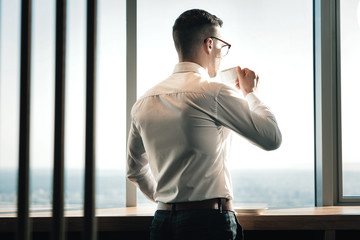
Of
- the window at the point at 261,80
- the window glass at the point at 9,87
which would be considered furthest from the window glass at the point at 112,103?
the window glass at the point at 9,87

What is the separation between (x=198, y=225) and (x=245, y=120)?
383mm

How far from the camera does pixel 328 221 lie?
1.79m

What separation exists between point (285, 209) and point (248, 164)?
296mm

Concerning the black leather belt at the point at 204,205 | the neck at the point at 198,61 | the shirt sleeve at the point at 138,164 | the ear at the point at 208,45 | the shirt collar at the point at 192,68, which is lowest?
the black leather belt at the point at 204,205

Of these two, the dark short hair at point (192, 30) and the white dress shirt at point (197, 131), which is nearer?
the white dress shirt at point (197, 131)

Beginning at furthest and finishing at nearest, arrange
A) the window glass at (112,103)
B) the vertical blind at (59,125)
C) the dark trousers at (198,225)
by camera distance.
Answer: the window glass at (112,103) < the dark trousers at (198,225) < the vertical blind at (59,125)

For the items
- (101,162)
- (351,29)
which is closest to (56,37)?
(101,162)

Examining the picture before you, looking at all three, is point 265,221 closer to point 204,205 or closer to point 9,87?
point 204,205

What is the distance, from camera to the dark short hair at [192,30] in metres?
1.59

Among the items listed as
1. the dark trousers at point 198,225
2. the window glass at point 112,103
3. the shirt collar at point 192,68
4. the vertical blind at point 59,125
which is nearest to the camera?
the vertical blind at point 59,125

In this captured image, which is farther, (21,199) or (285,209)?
(285,209)

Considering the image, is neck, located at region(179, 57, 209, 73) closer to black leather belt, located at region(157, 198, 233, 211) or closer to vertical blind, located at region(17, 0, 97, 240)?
black leather belt, located at region(157, 198, 233, 211)

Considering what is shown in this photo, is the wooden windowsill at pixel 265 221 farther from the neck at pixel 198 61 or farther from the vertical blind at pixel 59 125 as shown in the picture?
the vertical blind at pixel 59 125

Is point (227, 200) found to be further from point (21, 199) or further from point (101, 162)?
point (101, 162)
